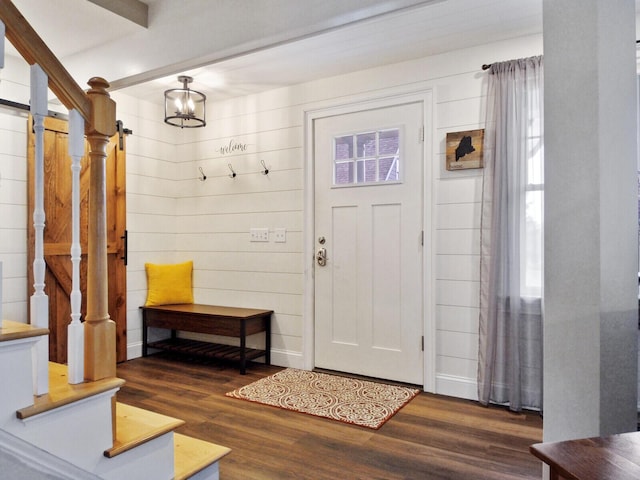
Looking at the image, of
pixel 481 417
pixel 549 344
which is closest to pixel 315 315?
pixel 481 417

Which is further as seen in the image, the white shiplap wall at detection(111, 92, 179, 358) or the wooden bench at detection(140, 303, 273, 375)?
the white shiplap wall at detection(111, 92, 179, 358)

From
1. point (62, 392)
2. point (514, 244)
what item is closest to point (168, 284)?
point (62, 392)

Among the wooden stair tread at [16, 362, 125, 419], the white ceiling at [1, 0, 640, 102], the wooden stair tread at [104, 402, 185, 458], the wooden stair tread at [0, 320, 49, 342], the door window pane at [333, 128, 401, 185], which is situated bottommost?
the wooden stair tread at [104, 402, 185, 458]

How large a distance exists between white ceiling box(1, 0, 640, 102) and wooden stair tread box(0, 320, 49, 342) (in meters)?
1.88

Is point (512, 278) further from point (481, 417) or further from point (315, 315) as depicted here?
point (315, 315)

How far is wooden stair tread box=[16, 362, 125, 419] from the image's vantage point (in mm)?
1254

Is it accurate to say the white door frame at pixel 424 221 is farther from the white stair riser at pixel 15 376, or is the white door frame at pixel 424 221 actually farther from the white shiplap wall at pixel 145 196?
the white stair riser at pixel 15 376

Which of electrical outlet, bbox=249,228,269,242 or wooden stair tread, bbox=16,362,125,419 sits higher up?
electrical outlet, bbox=249,228,269,242

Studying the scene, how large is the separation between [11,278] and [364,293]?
8.82 feet

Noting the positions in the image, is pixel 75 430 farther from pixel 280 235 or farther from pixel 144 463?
pixel 280 235

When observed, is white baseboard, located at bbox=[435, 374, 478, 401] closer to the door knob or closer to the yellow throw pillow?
the door knob

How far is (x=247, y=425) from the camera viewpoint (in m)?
2.65

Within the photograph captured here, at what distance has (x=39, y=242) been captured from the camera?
1363 millimetres

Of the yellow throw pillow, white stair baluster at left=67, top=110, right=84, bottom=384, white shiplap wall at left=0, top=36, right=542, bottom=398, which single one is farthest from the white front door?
white stair baluster at left=67, top=110, right=84, bottom=384
